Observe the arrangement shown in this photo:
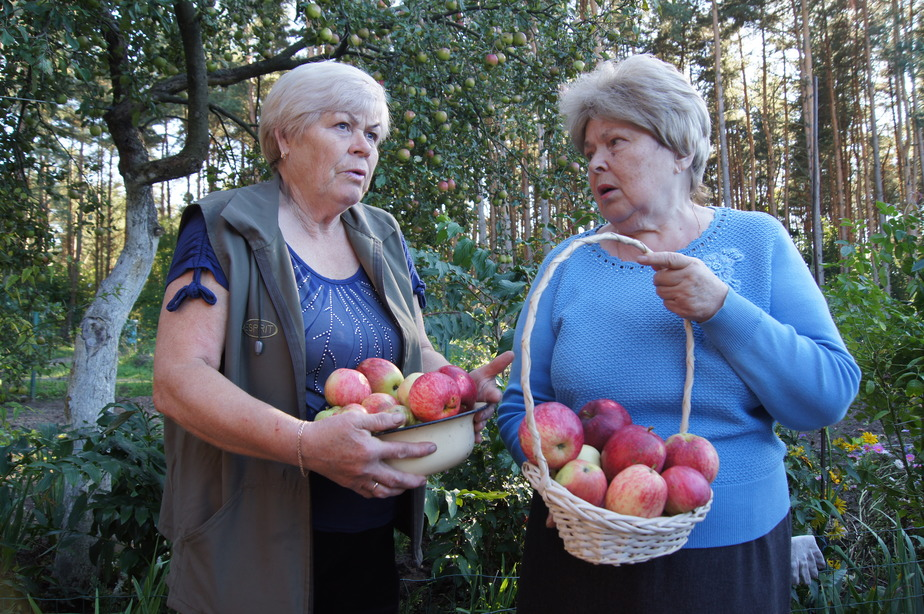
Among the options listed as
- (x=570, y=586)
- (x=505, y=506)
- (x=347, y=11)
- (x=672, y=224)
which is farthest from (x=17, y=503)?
(x=347, y=11)

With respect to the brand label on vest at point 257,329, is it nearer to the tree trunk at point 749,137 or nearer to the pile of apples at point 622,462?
the pile of apples at point 622,462

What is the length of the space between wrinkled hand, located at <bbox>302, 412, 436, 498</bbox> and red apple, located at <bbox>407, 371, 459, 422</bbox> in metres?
0.10

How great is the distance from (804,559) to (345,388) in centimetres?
176

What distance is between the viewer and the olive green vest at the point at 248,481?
138cm

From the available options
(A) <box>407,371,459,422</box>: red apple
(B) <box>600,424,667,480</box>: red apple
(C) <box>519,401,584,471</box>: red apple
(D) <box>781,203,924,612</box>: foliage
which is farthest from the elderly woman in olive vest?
(D) <box>781,203,924,612</box>: foliage

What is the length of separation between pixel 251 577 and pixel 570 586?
0.68 m

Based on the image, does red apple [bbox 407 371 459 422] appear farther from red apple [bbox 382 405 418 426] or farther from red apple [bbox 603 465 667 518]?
red apple [bbox 603 465 667 518]

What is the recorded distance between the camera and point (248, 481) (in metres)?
1.43

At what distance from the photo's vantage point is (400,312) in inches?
66.3

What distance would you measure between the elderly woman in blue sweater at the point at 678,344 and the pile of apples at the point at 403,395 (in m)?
0.22

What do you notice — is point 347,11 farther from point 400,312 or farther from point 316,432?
point 316,432

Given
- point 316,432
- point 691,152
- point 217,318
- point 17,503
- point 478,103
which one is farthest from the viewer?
point 478,103

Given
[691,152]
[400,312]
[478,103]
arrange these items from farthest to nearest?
[478,103] → [400,312] → [691,152]

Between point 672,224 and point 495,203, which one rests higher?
point 495,203
